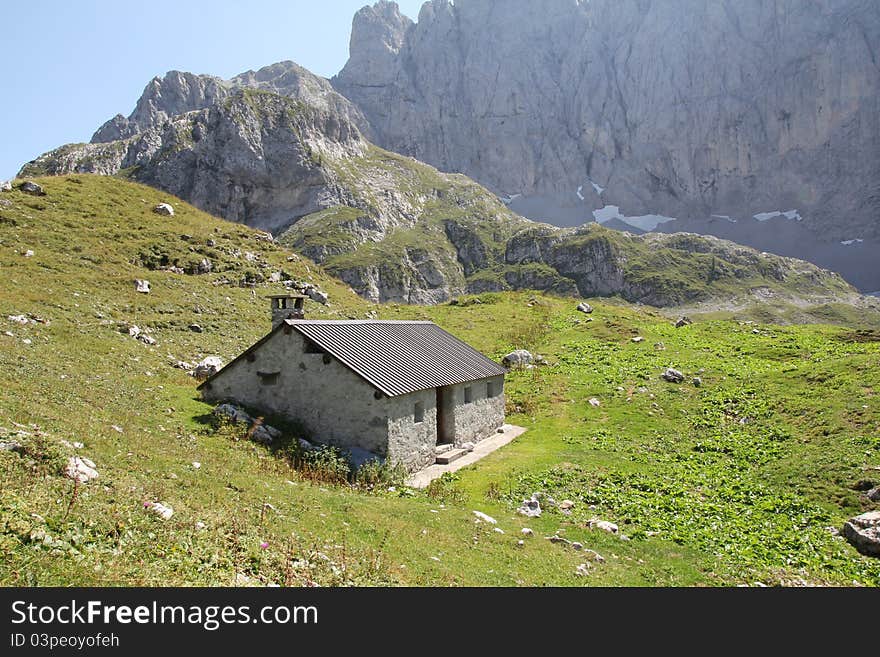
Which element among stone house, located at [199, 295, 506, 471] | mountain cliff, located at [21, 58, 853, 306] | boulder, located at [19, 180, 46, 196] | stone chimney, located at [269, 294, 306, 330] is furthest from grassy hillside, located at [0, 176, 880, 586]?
mountain cliff, located at [21, 58, 853, 306]

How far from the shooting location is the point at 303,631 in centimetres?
Answer: 700

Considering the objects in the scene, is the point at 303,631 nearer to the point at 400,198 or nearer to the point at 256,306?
the point at 256,306

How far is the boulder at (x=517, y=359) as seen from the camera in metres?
38.0

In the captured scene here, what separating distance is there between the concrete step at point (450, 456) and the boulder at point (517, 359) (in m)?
14.7

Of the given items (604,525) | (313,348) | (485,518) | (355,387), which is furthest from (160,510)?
(313,348)

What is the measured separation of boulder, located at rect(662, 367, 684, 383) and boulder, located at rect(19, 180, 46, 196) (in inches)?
→ 1732

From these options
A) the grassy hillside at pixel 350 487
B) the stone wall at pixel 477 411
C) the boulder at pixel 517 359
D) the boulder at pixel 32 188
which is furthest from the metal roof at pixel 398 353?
the boulder at pixel 32 188

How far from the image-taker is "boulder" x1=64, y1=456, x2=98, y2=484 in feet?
33.9

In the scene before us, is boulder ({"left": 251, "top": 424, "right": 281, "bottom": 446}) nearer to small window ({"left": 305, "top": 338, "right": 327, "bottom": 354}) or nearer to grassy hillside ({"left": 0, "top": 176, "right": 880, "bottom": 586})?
grassy hillside ({"left": 0, "top": 176, "right": 880, "bottom": 586})

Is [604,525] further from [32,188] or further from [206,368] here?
[32,188]

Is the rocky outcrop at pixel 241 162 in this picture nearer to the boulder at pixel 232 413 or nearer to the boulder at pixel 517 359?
the boulder at pixel 517 359

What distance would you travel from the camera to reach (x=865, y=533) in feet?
47.6

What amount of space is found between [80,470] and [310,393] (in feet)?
35.9

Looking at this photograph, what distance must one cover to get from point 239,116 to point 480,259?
3332 inches
